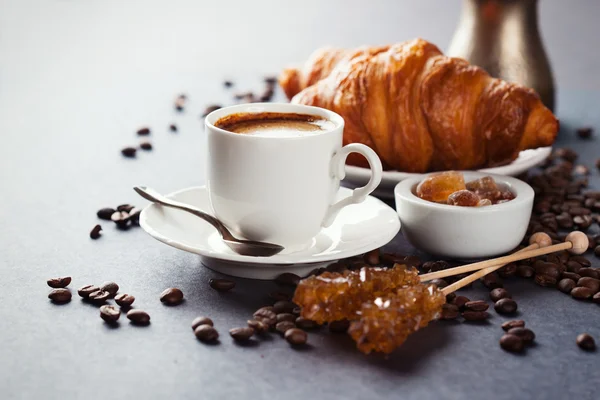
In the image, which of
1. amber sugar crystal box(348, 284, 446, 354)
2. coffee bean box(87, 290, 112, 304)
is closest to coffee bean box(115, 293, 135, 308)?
coffee bean box(87, 290, 112, 304)

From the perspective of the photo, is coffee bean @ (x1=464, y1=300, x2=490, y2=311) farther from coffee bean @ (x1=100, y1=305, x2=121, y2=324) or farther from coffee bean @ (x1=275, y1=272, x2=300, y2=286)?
coffee bean @ (x1=100, y1=305, x2=121, y2=324)

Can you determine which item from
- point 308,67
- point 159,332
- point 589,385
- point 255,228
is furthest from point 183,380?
point 308,67

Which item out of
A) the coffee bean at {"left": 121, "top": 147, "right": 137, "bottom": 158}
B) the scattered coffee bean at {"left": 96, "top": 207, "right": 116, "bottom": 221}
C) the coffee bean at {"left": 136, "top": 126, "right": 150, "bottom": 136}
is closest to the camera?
the scattered coffee bean at {"left": 96, "top": 207, "right": 116, "bottom": 221}

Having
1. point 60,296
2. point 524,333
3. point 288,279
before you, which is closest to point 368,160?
point 288,279

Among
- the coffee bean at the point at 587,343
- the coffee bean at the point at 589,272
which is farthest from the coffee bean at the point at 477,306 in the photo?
the coffee bean at the point at 589,272

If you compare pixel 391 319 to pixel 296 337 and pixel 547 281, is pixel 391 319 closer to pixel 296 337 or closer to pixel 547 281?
pixel 296 337

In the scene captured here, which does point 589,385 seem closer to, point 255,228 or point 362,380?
point 362,380

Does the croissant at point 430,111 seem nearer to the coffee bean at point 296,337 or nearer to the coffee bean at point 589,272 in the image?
the coffee bean at point 589,272
